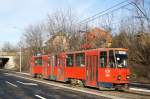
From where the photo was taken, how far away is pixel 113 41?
58.2 metres

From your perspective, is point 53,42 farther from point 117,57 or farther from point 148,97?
point 148,97

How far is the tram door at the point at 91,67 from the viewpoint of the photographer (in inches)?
1049

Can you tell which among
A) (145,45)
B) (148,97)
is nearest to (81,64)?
(148,97)

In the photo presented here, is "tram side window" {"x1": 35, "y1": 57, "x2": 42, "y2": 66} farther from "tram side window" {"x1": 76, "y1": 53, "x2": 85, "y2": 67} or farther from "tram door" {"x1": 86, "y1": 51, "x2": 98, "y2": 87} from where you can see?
"tram door" {"x1": 86, "y1": 51, "x2": 98, "y2": 87}

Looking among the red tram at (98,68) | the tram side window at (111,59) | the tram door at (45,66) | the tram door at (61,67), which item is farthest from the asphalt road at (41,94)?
the tram door at (45,66)

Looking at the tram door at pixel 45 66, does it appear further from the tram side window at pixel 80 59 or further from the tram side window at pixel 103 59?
the tram side window at pixel 103 59

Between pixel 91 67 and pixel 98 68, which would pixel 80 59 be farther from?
pixel 98 68

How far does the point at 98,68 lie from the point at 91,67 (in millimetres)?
1248

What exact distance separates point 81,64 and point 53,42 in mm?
43497

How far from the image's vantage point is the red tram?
25.6 metres

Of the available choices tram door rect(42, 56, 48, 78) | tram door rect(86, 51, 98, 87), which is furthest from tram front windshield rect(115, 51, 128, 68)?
tram door rect(42, 56, 48, 78)

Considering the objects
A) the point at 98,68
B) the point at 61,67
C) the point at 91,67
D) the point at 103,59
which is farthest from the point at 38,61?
the point at 103,59

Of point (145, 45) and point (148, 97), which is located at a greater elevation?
point (145, 45)

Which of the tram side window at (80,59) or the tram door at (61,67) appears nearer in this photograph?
the tram side window at (80,59)
